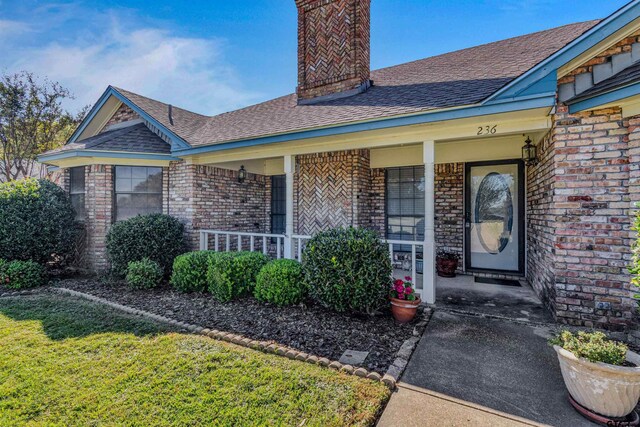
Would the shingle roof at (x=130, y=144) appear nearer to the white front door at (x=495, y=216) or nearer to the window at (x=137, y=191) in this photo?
the window at (x=137, y=191)

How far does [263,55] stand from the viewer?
29.1 ft

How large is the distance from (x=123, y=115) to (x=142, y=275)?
220 inches

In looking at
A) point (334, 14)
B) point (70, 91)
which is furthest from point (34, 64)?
point (334, 14)

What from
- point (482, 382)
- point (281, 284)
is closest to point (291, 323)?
point (281, 284)

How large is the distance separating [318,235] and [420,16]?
689 cm

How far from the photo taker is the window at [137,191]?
7.25 metres

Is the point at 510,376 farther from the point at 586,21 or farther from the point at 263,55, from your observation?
the point at 263,55

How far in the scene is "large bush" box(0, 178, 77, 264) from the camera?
643 cm

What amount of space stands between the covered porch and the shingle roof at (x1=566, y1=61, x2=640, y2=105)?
1.32 m

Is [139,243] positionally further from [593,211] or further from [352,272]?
Result: [593,211]

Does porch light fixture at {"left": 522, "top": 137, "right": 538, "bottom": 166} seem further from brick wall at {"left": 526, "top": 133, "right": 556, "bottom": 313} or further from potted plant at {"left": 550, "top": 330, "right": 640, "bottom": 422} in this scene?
potted plant at {"left": 550, "top": 330, "right": 640, "bottom": 422}

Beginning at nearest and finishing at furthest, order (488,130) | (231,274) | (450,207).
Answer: (488,130) → (231,274) → (450,207)

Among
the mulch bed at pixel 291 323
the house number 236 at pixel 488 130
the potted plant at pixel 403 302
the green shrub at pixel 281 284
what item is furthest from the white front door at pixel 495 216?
the green shrub at pixel 281 284

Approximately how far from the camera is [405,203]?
23.7 feet
